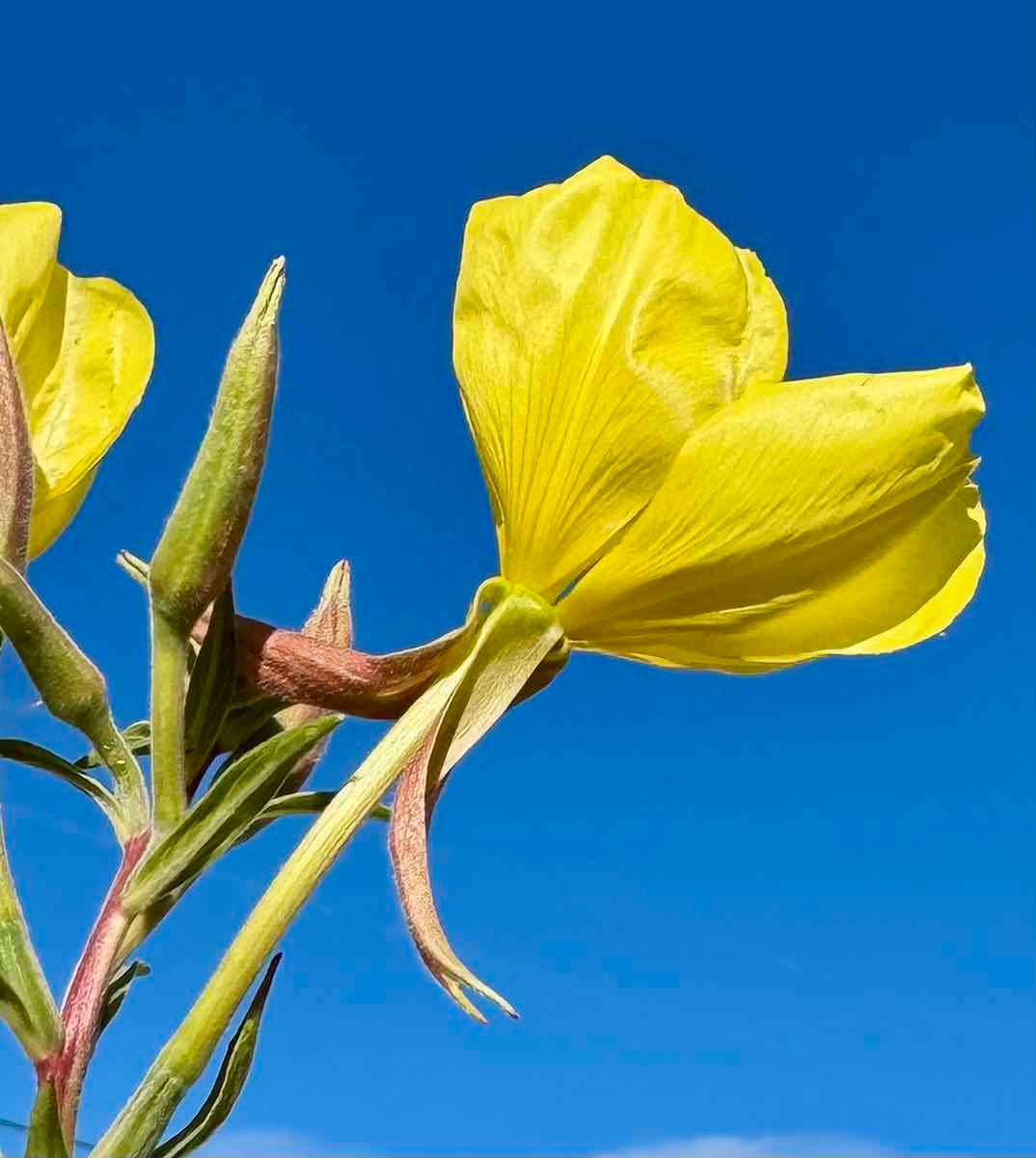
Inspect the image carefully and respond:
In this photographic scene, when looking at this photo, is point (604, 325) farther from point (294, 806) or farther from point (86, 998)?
point (86, 998)

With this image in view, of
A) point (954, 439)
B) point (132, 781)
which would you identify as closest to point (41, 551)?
point (132, 781)

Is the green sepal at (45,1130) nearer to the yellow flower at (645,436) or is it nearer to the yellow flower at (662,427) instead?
the yellow flower at (645,436)

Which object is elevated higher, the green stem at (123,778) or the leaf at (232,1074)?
the green stem at (123,778)

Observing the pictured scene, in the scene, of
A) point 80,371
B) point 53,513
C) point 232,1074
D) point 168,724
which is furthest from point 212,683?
point 80,371

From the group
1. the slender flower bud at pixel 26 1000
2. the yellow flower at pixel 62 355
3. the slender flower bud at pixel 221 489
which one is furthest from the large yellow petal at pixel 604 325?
the slender flower bud at pixel 26 1000

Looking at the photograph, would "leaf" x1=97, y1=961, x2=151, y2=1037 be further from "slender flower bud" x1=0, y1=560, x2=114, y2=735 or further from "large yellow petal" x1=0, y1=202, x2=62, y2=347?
"large yellow petal" x1=0, y1=202, x2=62, y2=347

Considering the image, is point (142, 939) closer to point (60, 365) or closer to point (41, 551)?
point (41, 551)
